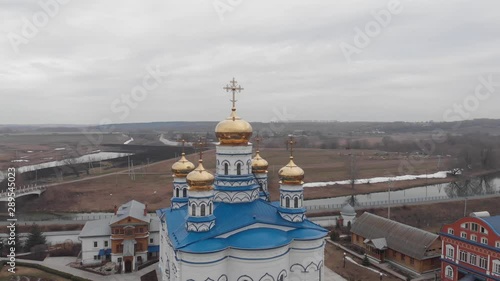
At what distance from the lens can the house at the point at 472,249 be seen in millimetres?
16172

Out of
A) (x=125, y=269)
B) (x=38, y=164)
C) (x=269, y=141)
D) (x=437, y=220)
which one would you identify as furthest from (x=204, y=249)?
(x=269, y=141)

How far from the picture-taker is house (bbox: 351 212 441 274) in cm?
1933

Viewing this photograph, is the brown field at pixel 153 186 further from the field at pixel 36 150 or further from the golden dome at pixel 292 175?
the golden dome at pixel 292 175

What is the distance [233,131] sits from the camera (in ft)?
51.4

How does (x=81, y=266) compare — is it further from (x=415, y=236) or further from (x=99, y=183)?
(x=99, y=183)

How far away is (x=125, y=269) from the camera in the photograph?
64.0 feet

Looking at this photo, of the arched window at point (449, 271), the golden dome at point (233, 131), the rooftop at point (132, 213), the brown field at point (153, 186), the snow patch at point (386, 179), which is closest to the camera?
the golden dome at point (233, 131)

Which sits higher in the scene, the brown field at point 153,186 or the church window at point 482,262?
the church window at point 482,262

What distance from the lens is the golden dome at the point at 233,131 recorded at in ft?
51.5

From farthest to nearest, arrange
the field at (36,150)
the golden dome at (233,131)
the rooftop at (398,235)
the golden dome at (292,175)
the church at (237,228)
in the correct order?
the field at (36,150)
the rooftop at (398,235)
the golden dome at (233,131)
the golden dome at (292,175)
the church at (237,228)

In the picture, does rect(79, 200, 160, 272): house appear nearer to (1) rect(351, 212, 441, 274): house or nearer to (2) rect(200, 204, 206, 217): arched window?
(2) rect(200, 204, 206, 217): arched window

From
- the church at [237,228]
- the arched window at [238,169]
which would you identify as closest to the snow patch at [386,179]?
the church at [237,228]

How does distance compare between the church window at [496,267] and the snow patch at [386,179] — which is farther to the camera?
the snow patch at [386,179]

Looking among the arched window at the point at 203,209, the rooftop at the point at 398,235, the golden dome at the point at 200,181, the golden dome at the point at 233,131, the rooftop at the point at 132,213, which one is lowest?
the rooftop at the point at 398,235
